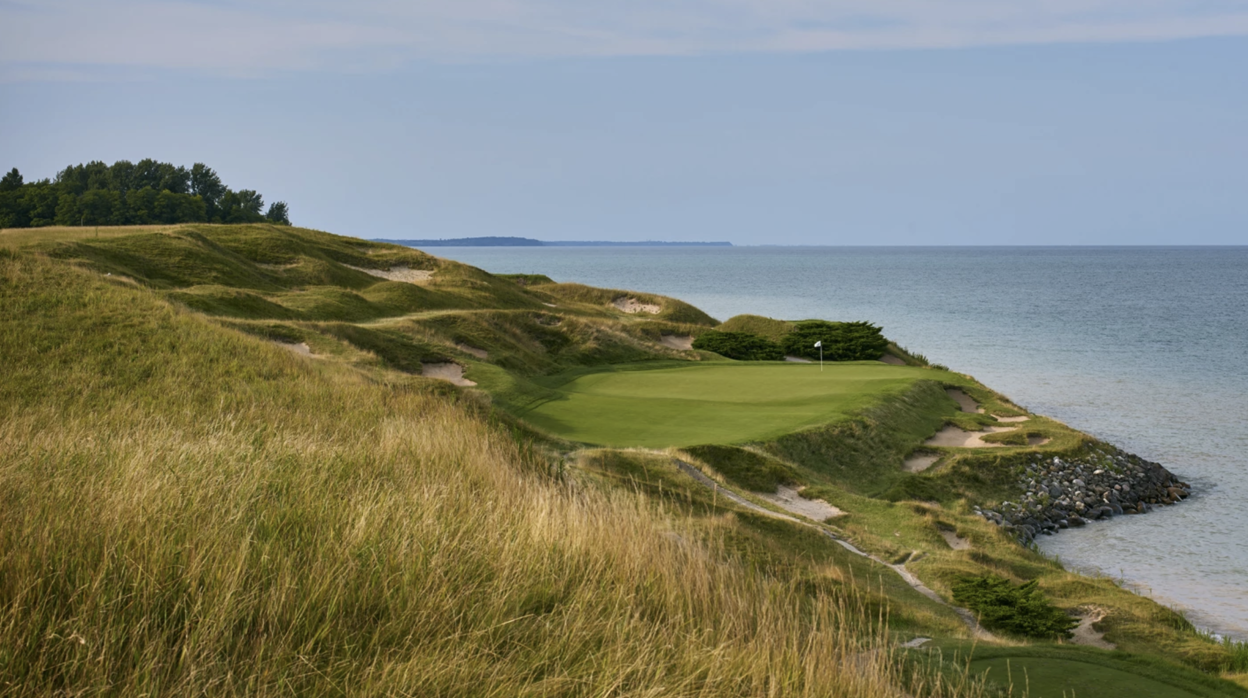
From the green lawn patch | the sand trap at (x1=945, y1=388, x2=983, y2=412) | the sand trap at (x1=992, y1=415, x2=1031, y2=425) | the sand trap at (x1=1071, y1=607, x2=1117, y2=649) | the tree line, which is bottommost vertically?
the sand trap at (x1=1071, y1=607, x2=1117, y2=649)

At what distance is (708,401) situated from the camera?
2267 cm

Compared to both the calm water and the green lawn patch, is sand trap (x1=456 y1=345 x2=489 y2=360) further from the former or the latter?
the green lawn patch

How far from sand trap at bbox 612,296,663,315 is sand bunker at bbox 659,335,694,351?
10257 mm

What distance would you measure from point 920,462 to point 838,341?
58.1 ft

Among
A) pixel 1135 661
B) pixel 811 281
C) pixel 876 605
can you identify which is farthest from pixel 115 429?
pixel 811 281

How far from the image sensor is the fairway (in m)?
18.7

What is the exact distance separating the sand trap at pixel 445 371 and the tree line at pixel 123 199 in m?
77.6

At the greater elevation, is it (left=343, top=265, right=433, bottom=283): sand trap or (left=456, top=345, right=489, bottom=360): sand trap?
(left=343, top=265, right=433, bottom=283): sand trap

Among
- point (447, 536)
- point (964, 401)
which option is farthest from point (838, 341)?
point (447, 536)

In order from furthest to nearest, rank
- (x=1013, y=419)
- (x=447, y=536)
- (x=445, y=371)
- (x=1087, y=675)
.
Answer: (x=1013, y=419), (x=445, y=371), (x=1087, y=675), (x=447, y=536)

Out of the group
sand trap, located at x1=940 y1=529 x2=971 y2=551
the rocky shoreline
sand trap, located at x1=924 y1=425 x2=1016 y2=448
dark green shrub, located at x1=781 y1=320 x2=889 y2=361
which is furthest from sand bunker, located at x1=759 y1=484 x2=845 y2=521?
dark green shrub, located at x1=781 y1=320 x2=889 y2=361

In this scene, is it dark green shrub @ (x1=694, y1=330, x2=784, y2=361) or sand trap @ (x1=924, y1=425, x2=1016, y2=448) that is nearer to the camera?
sand trap @ (x1=924, y1=425, x2=1016, y2=448)

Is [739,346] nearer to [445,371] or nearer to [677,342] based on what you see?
[677,342]

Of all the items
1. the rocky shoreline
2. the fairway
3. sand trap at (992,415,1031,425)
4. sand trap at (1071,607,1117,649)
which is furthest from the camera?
sand trap at (992,415,1031,425)
